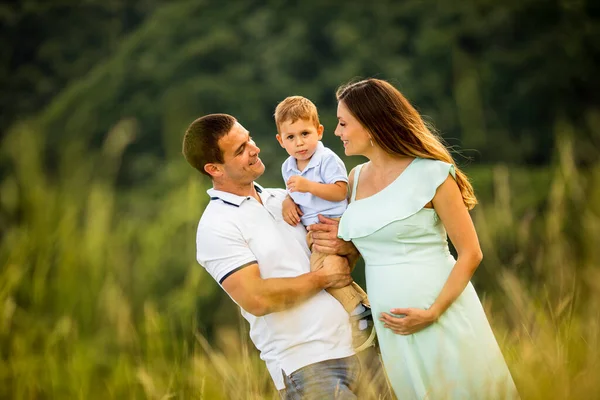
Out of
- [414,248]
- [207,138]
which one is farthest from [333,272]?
[207,138]

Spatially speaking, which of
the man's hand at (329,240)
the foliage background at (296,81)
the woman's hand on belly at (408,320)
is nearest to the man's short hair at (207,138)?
the man's hand at (329,240)

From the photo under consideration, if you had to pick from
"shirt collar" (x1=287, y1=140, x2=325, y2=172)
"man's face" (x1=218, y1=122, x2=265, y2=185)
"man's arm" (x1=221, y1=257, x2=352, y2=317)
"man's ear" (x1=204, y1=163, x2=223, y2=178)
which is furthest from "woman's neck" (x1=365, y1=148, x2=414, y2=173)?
"man's ear" (x1=204, y1=163, x2=223, y2=178)

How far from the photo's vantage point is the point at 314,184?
3.24 metres

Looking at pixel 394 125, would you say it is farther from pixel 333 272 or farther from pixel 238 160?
pixel 238 160

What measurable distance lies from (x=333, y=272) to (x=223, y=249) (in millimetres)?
439

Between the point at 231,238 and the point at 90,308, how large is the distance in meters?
0.63

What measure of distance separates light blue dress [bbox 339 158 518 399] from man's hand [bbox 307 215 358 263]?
0.13m

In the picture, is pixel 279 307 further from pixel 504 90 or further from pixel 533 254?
pixel 504 90

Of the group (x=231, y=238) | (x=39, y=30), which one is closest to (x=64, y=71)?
(x=39, y=30)

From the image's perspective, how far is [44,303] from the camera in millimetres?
2822

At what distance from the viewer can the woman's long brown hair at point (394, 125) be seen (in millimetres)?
3051

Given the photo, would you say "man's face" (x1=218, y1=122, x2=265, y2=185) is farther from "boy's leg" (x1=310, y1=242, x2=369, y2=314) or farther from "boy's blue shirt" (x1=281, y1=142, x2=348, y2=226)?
"boy's leg" (x1=310, y1=242, x2=369, y2=314)

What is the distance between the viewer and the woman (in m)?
2.95

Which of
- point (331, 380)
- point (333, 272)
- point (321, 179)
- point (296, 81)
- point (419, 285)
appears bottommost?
point (331, 380)
